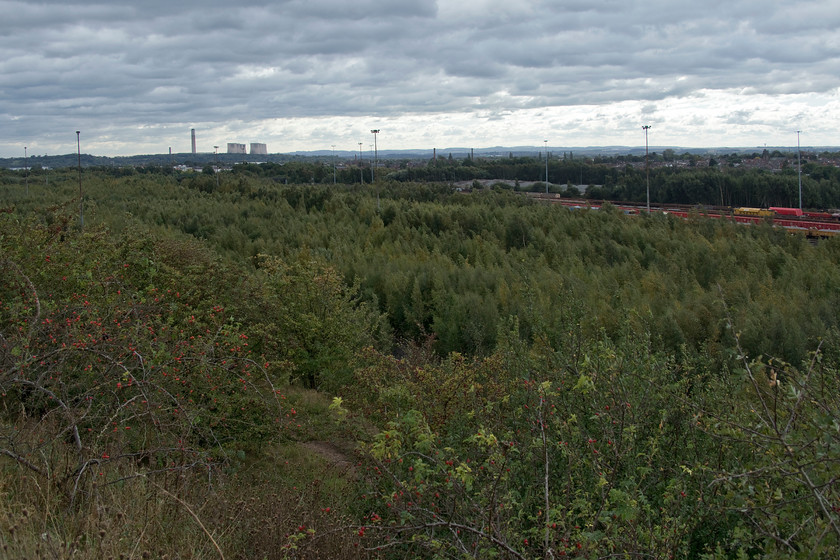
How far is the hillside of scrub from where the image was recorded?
3.90m

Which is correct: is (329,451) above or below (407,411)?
below

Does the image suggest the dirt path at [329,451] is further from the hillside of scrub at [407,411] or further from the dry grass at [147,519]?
the dry grass at [147,519]

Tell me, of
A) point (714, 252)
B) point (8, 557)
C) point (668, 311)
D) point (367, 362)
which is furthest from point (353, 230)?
point (8, 557)

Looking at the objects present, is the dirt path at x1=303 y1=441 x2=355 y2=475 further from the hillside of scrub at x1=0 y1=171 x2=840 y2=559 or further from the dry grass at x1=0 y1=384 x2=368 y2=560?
the dry grass at x1=0 y1=384 x2=368 y2=560

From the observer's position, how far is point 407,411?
6.55 metres

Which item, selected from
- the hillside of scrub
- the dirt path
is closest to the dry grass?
the hillside of scrub

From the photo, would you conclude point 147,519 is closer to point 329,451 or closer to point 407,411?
point 407,411

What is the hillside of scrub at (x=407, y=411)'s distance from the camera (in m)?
3.90

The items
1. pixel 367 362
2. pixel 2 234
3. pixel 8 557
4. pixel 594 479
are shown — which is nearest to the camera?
pixel 8 557

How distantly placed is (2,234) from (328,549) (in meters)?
10.1

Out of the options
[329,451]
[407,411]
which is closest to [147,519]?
[407,411]

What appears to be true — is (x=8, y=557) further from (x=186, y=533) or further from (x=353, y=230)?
(x=353, y=230)

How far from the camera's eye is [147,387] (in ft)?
19.7

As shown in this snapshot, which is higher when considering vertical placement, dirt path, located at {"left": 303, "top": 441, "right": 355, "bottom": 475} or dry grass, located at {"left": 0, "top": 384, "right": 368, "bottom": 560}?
dry grass, located at {"left": 0, "top": 384, "right": 368, "bottom": 560}
